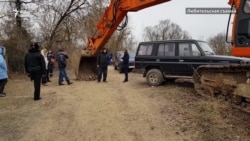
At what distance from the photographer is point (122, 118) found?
9703 millimetres

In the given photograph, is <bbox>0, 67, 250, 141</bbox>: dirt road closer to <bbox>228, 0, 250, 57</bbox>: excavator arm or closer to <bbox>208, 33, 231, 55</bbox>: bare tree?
<bbox>228, 0, 250, 57</bbox>: excavator arm

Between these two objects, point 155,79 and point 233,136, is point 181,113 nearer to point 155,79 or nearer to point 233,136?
point 233,136

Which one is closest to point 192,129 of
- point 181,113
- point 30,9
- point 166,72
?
point 181,113

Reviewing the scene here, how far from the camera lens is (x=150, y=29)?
80.8m

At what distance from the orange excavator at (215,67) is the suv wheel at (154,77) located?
278cm

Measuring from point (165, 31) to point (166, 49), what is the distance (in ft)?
204

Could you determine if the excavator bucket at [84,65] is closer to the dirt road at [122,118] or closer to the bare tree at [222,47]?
the dirt road at [122,118]

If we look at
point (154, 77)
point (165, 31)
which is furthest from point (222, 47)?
point (165, 31)

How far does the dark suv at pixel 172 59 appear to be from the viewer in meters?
15.1

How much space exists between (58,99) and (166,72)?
17.5 ft

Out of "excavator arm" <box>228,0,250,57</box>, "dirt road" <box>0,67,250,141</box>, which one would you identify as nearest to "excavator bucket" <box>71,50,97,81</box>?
"dirt road" <box>0,67,250,141</box>

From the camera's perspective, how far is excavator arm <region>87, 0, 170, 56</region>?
14.9 m

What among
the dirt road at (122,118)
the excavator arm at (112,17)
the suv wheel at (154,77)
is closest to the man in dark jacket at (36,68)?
the dirt road at (122,118)

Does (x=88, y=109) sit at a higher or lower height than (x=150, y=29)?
lower
